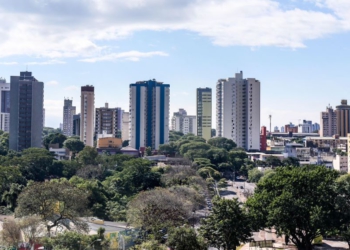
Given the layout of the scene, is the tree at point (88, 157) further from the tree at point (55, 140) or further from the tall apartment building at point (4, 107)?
the tall apartment building at point (4, 107)

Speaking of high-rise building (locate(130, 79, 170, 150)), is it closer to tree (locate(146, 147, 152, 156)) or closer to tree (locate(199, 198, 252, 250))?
tree (locate(146, 147, 152, 156))

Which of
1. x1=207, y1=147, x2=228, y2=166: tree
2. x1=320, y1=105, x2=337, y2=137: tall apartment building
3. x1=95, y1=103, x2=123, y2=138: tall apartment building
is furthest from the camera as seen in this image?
x1=320, y1=105, x2=337, y2=137: tall apartment building

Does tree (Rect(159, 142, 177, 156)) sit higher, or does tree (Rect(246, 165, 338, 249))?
tree (Rect(159, 142, 177, 156))

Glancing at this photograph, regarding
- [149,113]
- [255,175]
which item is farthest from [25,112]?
[255,175]

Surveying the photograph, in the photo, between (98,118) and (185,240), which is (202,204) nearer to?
(185,240)

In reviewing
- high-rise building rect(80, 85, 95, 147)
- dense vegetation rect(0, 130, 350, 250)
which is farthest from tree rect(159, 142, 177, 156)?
dense vegetation rect(0, 130, 350, 250)

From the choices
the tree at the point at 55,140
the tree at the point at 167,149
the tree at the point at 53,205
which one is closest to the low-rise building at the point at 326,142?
the tree at the point at 167,149

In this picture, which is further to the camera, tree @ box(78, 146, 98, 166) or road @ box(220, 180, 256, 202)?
tree @ box(78, 146, 98, 166)

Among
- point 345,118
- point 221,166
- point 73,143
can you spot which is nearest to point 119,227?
point 221,166
